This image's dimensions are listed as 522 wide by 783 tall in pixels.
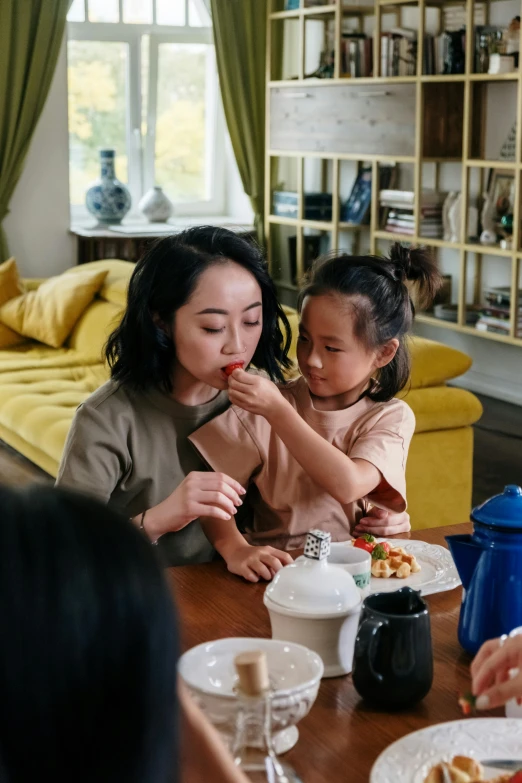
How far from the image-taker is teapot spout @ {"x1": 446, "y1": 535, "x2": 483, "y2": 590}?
1.21 m

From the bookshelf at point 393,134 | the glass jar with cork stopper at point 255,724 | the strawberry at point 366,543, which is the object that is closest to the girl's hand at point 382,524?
the strawberry at point 366,543

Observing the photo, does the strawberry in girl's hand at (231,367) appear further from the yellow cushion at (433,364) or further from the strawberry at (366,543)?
the yellow cushion at (433,364)

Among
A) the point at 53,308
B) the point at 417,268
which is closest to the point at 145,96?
the point at 53,308

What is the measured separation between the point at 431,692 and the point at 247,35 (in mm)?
6605

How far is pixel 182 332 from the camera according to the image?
1.64 meters

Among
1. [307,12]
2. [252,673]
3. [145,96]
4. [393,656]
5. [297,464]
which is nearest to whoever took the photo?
[252,673]

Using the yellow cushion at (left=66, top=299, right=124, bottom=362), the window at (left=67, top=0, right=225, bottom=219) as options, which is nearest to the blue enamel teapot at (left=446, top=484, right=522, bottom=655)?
the yellow cushion at (left=66, top=299, right=124, bottom=362)

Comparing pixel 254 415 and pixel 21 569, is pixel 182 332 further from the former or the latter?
pixel 21 569

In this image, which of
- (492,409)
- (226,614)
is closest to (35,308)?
(492,409)

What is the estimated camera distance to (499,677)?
101cm

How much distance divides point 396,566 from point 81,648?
1.02 metres

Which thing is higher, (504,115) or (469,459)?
(504,115)

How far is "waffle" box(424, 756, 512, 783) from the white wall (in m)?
6.36

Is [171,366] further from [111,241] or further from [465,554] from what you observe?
[111,241]
